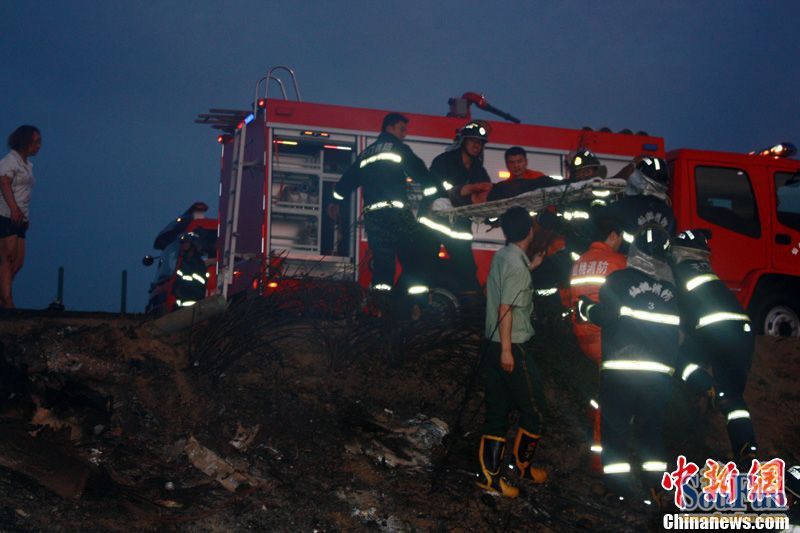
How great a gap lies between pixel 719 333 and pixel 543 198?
76.7 inches

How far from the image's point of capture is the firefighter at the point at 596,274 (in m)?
5.65

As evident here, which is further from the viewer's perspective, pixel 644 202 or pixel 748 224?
pixel 748 224

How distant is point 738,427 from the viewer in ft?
17.3

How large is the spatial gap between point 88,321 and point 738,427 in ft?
15.0

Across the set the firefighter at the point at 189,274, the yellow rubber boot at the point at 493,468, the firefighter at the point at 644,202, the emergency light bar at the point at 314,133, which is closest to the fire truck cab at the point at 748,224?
the firefighter at the point at 644,202

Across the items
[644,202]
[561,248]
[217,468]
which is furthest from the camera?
[561,248]

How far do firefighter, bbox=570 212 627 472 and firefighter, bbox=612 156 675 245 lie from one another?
0.10 meters

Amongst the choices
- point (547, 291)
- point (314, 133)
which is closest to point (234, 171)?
point (314, 133)

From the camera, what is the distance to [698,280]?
5.43 metres

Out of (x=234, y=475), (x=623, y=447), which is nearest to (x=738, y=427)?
(x=623, y=447)

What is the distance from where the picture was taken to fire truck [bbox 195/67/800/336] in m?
9.16

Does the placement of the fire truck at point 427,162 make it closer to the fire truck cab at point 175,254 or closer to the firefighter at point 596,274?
the fire truck cab at point 175,254

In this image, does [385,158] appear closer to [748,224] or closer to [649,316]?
[649,316]

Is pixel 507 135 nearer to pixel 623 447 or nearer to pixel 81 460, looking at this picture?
pixel 623 447
